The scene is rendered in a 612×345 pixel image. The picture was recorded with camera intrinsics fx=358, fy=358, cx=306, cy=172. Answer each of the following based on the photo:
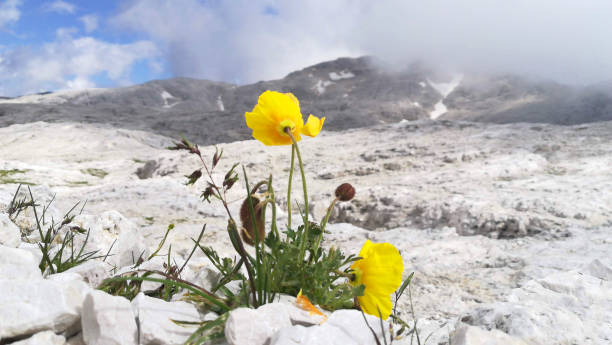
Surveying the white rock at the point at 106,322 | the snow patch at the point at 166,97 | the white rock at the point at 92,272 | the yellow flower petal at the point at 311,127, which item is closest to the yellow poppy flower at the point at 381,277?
the yellow flower petal at the point at 311,127

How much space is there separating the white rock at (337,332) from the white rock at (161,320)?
320 mm

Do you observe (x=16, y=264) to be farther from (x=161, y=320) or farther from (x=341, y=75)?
(x=341, y=75)

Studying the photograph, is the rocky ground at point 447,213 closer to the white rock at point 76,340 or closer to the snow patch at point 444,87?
the white rock at point 76,340

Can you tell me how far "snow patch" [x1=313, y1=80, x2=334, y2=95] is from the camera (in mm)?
65062

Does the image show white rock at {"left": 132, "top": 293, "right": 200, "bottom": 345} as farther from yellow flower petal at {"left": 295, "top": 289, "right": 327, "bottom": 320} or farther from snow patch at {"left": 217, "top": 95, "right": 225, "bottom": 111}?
snow patch at {"left": 217, "top": 95, "right": 225, "bottom": 111}

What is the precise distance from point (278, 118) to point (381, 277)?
800mm

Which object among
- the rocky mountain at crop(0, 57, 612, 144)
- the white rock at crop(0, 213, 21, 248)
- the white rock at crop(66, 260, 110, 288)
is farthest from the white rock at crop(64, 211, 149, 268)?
the rocky mountain at crop(0, 57, 612, 144)

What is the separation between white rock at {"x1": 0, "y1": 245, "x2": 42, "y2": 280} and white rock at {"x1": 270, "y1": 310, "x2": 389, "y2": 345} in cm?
101

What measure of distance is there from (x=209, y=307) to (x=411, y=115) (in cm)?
5289

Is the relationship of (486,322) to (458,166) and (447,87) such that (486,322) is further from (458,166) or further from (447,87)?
(447,87)

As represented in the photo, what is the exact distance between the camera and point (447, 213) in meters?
5.53

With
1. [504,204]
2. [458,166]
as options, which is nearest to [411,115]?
[458,166]

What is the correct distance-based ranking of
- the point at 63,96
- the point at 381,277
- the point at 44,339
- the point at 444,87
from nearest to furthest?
the point at 44,339, the point at 381,277, the point at 444,87, the point at 63,96

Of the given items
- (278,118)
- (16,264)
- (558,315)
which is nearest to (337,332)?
(278,118)
